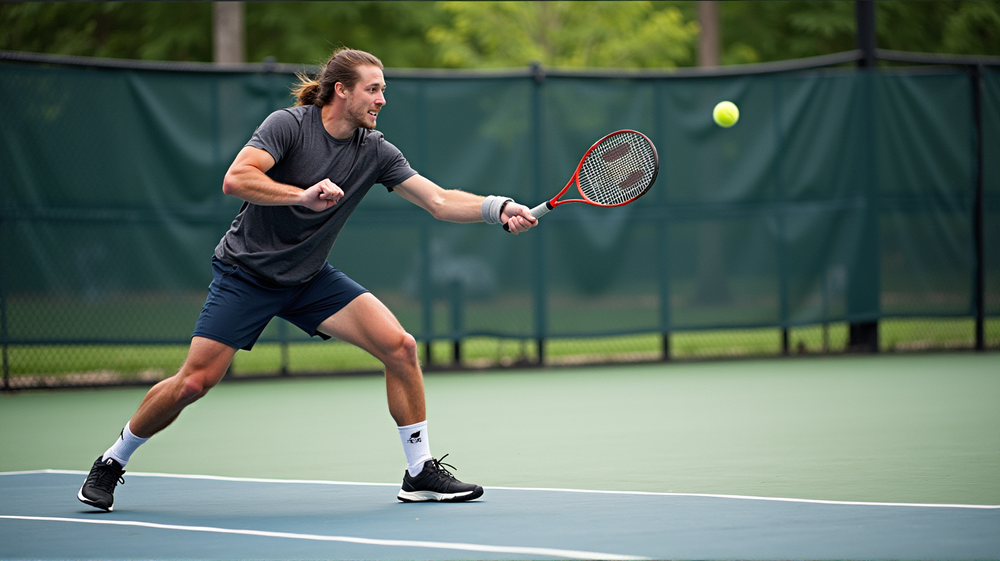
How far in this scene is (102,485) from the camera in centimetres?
421

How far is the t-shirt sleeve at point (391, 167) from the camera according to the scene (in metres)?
4.47

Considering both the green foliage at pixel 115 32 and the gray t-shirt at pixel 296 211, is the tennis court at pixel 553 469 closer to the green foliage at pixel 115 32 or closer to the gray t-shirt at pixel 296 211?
the gray t-shirt at pixel 296 211

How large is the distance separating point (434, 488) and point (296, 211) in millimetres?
1184

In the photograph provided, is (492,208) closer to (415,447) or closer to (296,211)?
(296,211)

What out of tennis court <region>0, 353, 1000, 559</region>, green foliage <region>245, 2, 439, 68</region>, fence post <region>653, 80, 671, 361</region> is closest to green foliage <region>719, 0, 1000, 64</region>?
green foliage <region>245, 2, 439, 68</region>

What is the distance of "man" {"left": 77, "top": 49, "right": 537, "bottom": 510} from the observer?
419 cm

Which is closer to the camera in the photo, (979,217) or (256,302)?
(256,302)

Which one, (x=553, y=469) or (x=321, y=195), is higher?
(x=321, y=195)

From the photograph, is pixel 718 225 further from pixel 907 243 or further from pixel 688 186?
pixel 907 243

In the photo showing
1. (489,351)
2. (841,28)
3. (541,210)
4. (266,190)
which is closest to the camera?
(266,190)

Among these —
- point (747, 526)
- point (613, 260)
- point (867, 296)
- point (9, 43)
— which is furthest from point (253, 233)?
point (9, 43)

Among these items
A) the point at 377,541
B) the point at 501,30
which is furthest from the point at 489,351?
the point at 501,30

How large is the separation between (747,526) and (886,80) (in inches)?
261

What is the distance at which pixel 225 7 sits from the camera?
12695 mm
